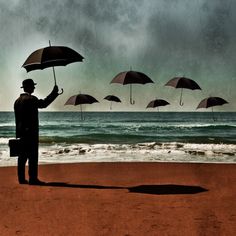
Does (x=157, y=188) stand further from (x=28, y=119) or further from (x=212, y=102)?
(x=212, y=102)

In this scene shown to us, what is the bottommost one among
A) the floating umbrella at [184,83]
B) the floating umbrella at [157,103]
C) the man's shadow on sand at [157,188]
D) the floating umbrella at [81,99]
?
the man's shadow on sand at [157,188]

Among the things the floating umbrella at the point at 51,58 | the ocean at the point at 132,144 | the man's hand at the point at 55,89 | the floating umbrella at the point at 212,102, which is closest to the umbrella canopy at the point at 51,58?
the floating umbrella at the point at 51,58

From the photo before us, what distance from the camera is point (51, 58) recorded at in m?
7.36

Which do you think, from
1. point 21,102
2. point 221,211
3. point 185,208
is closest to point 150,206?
point 185,208

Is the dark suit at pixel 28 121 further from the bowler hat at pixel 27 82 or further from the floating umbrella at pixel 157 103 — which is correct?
the floating umbrella at pixel 157 103

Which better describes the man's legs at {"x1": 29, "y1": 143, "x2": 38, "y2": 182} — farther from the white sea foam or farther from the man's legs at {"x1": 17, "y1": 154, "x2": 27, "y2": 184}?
the white sea foam

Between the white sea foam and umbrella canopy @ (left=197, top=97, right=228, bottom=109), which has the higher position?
umbrella canopy @ (left=197, top=97, right=228, bottom=109)

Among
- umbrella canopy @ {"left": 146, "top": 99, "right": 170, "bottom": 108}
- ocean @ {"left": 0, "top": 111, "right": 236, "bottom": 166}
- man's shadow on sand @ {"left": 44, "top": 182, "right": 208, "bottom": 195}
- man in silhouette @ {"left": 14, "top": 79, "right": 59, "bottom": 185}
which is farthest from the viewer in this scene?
umbrella canopy @ {"left": 146, "top": 99, "right": 170, "bottom": 108}

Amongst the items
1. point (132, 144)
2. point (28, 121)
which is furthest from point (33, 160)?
point (132, 144)

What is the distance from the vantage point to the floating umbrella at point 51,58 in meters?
7.35

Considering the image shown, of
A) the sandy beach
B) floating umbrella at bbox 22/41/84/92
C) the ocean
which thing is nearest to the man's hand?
floating umbrella at bbox 22/41/84/92

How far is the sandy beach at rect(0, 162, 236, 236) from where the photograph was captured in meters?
4.65

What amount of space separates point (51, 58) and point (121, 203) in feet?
9.48

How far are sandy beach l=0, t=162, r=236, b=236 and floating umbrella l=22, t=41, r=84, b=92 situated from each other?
83.7 inches
